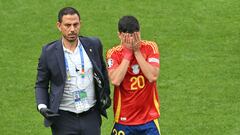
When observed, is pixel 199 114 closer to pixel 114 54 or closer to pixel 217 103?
pixel 217 103

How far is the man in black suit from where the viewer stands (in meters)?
7.13

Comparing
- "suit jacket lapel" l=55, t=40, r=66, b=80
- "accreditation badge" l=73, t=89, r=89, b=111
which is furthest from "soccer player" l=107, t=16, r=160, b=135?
"suit jacket lapel" l=55, t=40, r=66, b=80

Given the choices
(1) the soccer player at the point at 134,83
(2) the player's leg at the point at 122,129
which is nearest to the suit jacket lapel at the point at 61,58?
(1) the soccer player at the point at 134,83

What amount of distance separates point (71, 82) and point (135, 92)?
0.74 metres

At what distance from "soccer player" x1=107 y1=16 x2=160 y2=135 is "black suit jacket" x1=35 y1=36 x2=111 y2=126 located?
0.18 m

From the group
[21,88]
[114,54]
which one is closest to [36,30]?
[21,88]

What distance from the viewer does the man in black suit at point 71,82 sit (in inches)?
281

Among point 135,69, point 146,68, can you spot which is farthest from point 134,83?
point 146,68

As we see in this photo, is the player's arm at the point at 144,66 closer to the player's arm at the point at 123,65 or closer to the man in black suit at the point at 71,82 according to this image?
the player's arm at the point at 123,65

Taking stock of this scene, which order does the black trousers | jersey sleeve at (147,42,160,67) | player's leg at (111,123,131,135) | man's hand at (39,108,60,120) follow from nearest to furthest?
man's hand at (39,108,60,120) < the black trousers < jersey sleeve at (147,42,160,67) < player's leg at (111,123,131,135)

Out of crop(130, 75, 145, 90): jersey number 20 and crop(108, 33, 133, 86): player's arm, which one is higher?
crop(108, 33, 133, 86): player's arm

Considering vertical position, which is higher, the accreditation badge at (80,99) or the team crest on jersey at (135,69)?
the team crest on jersey at (135,69)

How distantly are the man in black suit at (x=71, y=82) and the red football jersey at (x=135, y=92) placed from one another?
0.20 m

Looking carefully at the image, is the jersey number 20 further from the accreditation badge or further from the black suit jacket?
the accreditation badge
